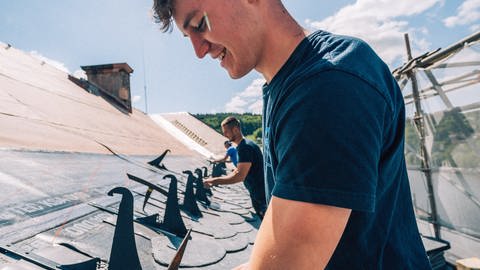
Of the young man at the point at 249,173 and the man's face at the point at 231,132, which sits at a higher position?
the man's face at the point at 231,132

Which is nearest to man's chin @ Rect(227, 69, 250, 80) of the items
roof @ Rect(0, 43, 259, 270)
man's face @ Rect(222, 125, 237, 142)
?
roof @ Rect(0, 43, 259, 270)

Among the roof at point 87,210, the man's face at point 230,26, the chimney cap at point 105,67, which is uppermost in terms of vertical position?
the chimney cap at point 105,67

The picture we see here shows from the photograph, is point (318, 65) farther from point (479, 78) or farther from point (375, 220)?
point (479, 78)

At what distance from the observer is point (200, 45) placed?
4.19ft

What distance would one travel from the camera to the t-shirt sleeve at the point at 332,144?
640 mm

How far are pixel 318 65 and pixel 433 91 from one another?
300 inches

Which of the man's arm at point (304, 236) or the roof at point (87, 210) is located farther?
the roof at point (87, 210)

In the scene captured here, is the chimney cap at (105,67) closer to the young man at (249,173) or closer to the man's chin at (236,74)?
the young man at (249,173)

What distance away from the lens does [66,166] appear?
10.9 feet

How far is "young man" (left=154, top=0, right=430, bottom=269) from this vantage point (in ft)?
2.12

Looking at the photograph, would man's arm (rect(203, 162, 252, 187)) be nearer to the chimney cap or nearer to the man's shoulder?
the man's shoulder

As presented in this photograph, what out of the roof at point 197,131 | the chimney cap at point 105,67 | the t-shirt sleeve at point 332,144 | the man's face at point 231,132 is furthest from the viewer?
the roof at point 197,131

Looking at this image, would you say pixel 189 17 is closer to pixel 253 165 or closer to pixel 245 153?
pixel 245 153

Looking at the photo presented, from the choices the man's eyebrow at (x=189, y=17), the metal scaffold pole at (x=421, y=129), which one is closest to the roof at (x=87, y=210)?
the man's eyebrow at (x=189, y=17)
